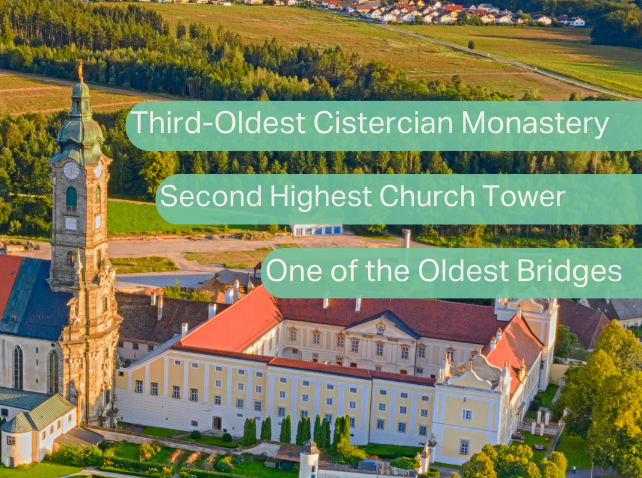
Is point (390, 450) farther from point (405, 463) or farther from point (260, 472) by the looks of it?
point (260, 472)

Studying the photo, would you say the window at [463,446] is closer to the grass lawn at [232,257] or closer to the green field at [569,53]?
the grass lawn at [232,257]

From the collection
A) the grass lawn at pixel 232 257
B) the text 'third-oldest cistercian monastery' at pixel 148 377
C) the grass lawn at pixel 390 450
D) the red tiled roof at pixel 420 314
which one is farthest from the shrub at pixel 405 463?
the grass lawn at pixel 232 257

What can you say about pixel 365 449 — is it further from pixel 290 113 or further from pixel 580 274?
pixel 290 113

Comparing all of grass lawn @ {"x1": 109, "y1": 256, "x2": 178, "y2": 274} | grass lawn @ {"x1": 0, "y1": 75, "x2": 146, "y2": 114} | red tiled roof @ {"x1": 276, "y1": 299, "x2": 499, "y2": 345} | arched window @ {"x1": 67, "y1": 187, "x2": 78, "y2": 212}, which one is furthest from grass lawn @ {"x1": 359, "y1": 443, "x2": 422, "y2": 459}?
grass lawn @ {"x1": 0, "y1": 75, "x2": 146, "y2": 114}

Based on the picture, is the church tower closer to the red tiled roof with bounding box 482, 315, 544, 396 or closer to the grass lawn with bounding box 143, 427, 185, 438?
the grass lawn with bounding box 143, 427, 185, 438

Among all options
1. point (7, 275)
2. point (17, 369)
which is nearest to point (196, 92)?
point (7, 275)

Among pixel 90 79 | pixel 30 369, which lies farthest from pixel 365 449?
pixel 90 79

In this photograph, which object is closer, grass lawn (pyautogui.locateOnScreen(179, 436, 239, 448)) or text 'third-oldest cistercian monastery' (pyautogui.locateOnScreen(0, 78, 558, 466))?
text 'third-oldest cistercian monastery' (pyautogui.locateOnScreen(0, 78, 558, 466))
